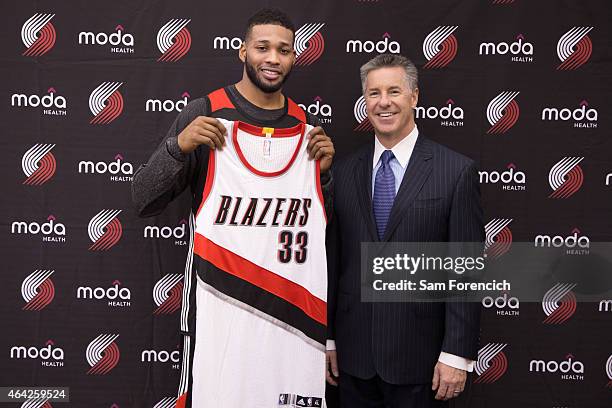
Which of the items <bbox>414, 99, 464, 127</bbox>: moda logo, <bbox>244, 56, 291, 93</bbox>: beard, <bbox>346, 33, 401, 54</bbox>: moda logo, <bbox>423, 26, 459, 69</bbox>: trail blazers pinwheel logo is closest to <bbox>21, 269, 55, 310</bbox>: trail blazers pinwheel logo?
<bbox>244, 56, 291, 93</bbox>: beard

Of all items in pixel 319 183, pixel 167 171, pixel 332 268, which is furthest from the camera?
pixel 332 268

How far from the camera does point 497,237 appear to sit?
2.45m

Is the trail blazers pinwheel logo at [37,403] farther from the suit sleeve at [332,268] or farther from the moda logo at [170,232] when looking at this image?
the suit sleeve at [332,268]

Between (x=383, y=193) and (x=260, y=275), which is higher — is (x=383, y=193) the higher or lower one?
the higher one

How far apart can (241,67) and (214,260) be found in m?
1.07

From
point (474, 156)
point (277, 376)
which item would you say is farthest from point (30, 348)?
point (474, 156)

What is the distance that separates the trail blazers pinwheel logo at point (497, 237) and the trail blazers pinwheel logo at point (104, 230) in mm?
1728

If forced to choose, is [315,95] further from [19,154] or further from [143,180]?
Result: [19,154]

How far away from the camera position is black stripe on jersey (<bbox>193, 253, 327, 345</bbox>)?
1.75m

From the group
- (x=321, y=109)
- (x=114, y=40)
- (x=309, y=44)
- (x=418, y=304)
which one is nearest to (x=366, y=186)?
(x=418, y=304)

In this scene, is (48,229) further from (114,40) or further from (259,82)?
(259,82)

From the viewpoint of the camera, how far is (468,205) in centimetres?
177

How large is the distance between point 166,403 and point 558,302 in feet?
6.25

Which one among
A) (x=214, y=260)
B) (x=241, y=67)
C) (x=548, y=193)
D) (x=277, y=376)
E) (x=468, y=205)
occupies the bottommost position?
(x=277, y=376)
